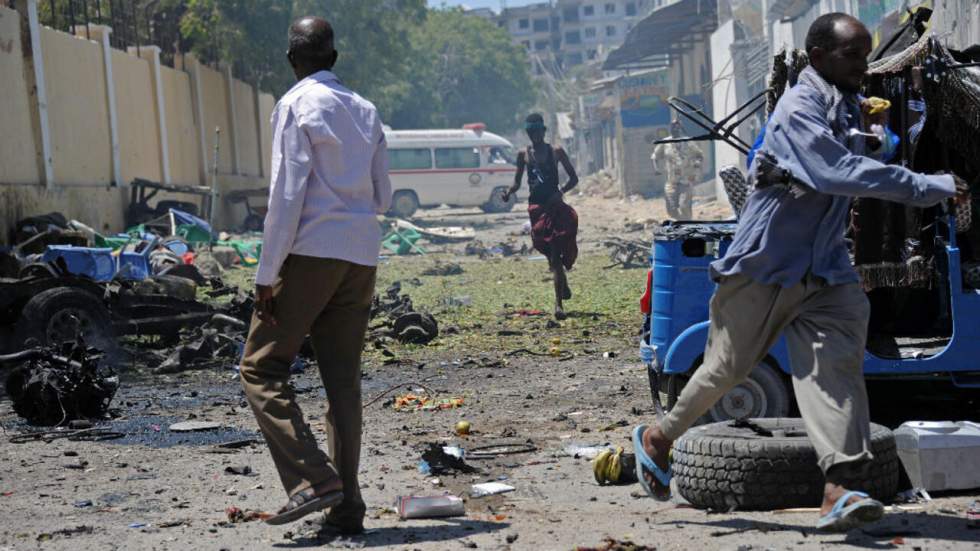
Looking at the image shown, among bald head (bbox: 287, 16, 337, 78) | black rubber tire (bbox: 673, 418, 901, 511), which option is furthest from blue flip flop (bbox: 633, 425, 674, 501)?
bald head (bbox: 287, 16, 337, 78)

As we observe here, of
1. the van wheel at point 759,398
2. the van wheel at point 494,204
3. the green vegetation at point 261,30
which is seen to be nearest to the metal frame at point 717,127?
the van wheel at point 759,398

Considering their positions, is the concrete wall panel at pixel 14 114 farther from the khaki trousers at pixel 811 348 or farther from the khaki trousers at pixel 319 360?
the khaki trousers at pixel 811 348

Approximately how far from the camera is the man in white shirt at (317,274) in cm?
462

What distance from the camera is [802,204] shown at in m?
4.46

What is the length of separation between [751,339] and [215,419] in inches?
168

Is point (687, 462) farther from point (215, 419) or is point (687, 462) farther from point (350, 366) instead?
point (215, 419)

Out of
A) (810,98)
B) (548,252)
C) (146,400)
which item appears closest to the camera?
(810,98)

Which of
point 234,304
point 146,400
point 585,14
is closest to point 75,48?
→ point 234,304

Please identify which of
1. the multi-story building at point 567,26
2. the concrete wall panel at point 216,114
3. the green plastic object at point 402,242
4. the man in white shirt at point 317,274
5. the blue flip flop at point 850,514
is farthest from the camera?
the multi-story building at point 567,26

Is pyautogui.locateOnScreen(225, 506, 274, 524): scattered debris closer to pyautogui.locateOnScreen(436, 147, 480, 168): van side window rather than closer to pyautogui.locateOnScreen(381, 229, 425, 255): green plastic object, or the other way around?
pyautogui.locateOnScreen(381, 229, 425, 255): green plastic object

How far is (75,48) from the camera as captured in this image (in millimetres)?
22641

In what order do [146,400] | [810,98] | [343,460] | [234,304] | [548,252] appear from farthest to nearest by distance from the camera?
[548,252], [234,304], [146,400], [343,460], [810,98]

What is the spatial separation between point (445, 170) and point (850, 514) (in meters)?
38.6

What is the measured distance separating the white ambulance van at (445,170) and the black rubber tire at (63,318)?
31223 millimetres
